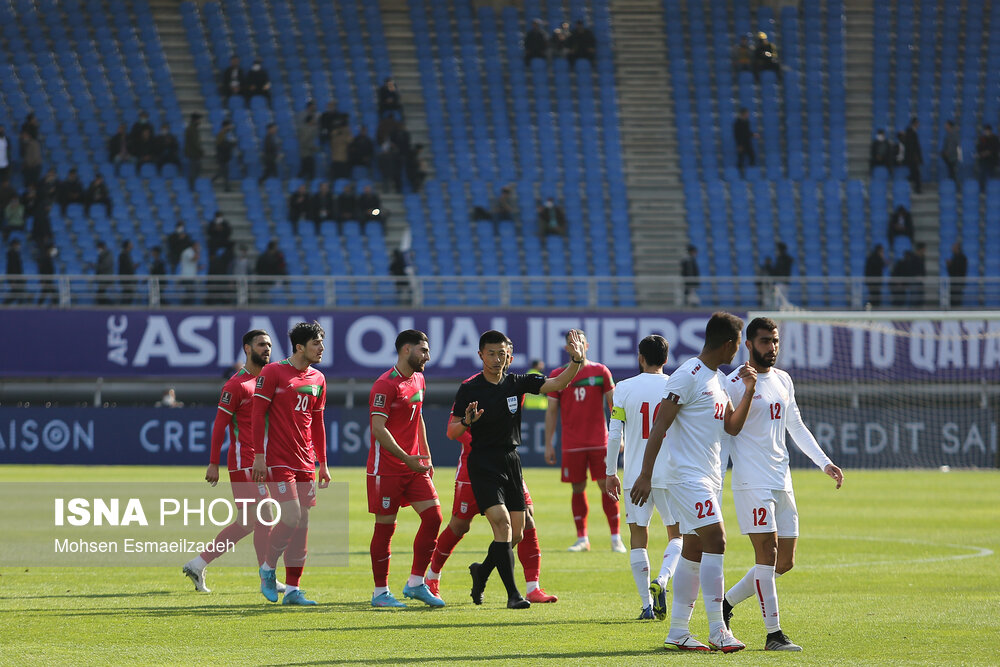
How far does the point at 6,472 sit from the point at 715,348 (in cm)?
2214

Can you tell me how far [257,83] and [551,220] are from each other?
9.75m

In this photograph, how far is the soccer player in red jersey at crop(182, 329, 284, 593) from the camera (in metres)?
10.6

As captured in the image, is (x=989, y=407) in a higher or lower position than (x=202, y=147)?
lower

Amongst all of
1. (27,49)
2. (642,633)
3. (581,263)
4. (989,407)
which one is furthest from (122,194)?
(642,633)

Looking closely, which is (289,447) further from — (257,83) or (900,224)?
(257,83)

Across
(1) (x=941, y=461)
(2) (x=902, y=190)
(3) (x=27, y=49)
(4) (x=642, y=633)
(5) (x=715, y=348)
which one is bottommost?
(1) (x=941, y=461)

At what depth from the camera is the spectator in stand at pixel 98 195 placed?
33.3 m

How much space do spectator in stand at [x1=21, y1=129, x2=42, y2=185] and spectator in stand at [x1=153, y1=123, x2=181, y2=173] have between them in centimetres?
295

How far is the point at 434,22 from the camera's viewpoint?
39750mm

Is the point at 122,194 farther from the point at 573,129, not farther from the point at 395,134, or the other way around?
the point at 573,129

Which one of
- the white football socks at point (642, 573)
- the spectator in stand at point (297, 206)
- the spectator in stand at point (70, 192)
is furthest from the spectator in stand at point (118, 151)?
the white football socks at point (642, 573)

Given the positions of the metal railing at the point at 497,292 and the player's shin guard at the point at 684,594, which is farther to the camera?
the metal railing at the point at 497,292

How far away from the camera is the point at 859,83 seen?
38281 mm

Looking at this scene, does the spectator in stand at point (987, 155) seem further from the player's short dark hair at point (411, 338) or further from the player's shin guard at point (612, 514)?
the player's short dark hair at point (411, 338)
